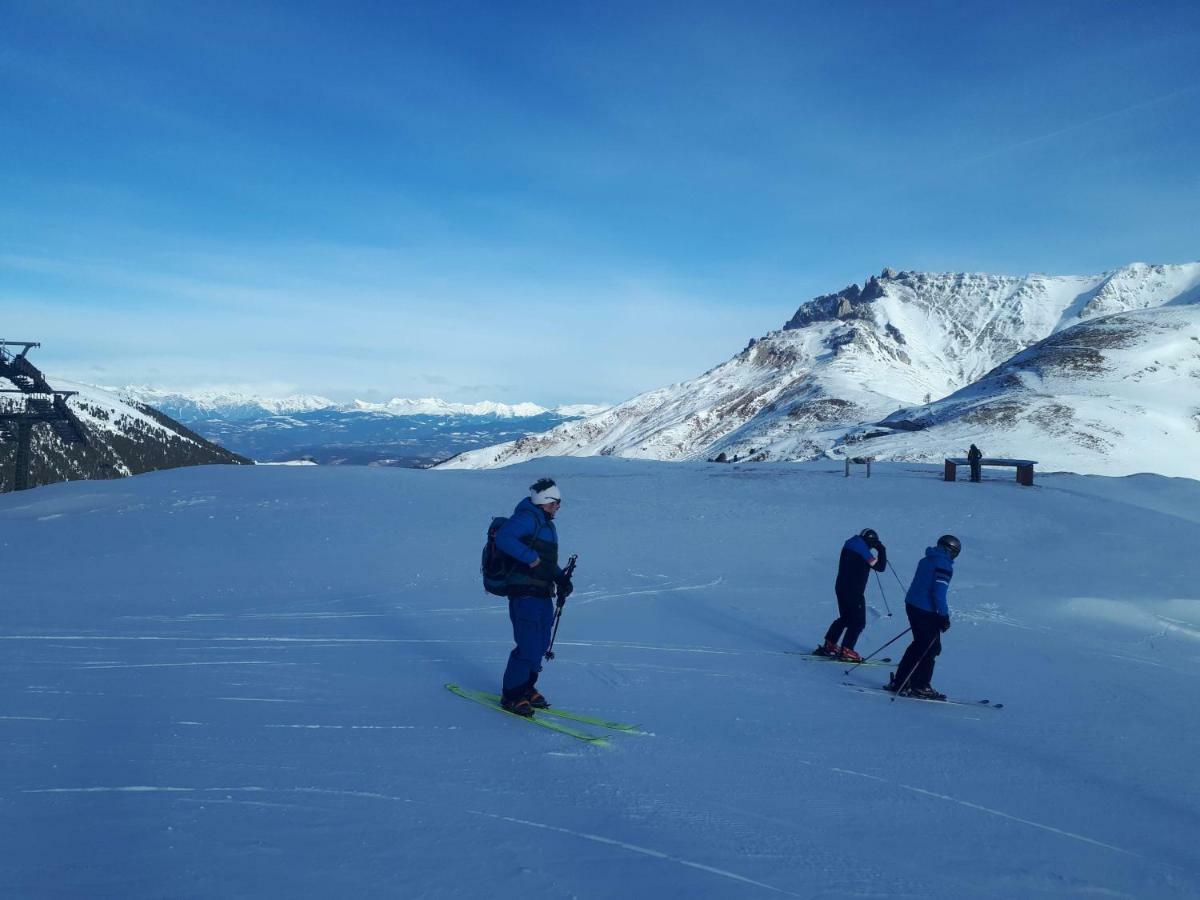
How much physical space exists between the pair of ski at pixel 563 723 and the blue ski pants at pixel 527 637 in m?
0.28

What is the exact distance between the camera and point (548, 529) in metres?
6.72

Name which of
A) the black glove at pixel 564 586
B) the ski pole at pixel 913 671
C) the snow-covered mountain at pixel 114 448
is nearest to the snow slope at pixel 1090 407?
the ski pole at pixel 913 671

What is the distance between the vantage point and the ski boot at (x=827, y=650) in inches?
382

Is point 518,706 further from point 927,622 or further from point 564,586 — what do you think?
point 927,622

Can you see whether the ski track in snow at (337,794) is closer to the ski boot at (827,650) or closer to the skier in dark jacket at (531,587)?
the skier in dark jacket at (531,587)

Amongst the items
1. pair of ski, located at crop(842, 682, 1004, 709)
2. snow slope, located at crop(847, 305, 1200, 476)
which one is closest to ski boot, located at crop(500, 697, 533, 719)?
pair of ski, located at crop(842, 682, 1004, 709)

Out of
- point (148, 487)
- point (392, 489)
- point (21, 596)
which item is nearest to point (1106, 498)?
point (392, 489)

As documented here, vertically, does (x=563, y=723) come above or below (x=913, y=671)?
below

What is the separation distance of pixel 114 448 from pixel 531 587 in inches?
6860

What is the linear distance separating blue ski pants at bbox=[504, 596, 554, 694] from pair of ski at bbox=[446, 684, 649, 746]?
0.28 meters

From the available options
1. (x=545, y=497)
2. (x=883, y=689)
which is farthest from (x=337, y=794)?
(x=883, y=689)

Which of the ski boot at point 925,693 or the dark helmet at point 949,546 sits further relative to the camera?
the dark helmet at point 949,546

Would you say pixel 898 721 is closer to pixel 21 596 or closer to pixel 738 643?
pixel 738 643

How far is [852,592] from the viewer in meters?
9.94
